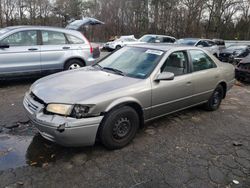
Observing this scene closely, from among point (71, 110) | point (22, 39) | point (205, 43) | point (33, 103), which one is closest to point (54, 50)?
point (22, 39)

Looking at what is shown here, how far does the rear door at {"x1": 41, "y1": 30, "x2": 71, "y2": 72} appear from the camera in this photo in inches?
277

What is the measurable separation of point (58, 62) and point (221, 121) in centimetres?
481

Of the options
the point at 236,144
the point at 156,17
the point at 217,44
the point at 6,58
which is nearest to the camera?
the point at 236,144

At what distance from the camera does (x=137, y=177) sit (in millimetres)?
3074

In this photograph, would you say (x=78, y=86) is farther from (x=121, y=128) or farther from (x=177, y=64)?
(x=177, y=64)

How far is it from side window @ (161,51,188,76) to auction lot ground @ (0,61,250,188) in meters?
1.03

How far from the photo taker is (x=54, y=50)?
717 cm

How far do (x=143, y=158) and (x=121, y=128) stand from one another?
541 mm

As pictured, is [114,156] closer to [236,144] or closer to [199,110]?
[236,144]

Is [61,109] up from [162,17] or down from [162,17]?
down

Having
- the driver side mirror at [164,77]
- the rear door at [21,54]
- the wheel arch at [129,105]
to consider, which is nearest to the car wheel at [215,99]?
the driver side mirror at [164,77]

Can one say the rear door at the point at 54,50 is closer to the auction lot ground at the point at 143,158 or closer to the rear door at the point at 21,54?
the rear door at the point at 21,54

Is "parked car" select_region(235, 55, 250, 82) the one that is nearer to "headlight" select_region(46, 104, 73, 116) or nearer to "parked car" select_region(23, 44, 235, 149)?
"parked car" select_region(23, 44, 235, 149)

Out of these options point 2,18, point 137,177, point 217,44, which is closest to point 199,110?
point 137,177
